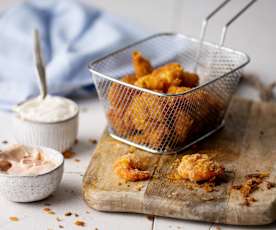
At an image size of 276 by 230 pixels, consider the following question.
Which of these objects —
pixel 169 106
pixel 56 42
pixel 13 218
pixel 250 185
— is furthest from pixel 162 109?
pixel 56 42

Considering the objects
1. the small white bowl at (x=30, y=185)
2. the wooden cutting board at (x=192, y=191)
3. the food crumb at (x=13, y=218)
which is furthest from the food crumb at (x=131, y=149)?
the food crumb at (x=13, y=218)

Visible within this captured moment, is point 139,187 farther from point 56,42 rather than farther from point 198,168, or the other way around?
point 56,42

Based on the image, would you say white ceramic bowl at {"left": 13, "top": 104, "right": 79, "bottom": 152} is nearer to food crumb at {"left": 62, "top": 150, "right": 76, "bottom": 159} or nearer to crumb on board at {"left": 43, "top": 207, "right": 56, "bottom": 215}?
food crumb at {"left": 62, "top": 150, "right": 76, "bottom": 159}

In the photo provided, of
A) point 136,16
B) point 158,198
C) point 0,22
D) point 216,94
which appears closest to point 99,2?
point 136,16

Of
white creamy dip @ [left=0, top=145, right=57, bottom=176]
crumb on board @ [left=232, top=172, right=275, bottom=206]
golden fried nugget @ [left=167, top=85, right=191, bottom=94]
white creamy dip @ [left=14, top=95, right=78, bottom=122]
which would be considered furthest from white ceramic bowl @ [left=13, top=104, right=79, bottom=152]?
crumb on board @ [left=232, top=172, right=275, bottom=206]

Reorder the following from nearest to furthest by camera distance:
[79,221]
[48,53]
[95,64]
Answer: [79,221]
[95,64]
[48,53]

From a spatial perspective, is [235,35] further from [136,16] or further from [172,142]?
[172,142]
